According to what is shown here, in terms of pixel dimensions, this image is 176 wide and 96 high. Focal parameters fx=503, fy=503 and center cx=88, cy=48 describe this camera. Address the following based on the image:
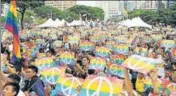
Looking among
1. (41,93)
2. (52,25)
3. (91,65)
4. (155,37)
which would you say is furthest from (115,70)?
(52,25)

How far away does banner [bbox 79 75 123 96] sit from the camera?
5047mm

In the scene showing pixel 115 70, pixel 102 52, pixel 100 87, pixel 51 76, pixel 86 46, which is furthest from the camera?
pixel 86 46

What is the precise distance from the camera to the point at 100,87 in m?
5.05

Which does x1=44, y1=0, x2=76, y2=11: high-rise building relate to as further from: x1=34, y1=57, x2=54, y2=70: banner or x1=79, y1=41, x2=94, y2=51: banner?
x1=34, y1=57, x2=54, y2=70: banner

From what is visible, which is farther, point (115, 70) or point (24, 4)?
point (24, 4)

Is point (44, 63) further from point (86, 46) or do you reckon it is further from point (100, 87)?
point (86, 46)

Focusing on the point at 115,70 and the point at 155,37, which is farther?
the point at 155,37

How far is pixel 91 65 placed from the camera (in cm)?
986

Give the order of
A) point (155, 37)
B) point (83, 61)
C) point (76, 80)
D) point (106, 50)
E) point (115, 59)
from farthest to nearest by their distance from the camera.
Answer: point (155, 37), point (106, 50), point (115, 59), point (83, 61), point (76, 80)

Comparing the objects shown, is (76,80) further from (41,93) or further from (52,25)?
(52,25)

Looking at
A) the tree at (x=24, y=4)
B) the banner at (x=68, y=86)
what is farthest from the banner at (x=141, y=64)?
the tree at (x=24, y=4)

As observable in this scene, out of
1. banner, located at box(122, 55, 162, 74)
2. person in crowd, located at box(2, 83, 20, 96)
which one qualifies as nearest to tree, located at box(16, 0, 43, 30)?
person in crowd, located at box(2, 83, 20, 96)

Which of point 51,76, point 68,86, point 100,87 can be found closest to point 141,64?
point 100,87

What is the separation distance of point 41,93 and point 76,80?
0.52 meters
